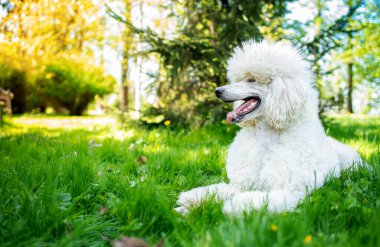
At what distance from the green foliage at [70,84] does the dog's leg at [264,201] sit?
48.1 feet

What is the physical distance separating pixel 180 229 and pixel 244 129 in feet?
3.84

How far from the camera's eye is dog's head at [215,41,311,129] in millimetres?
2533

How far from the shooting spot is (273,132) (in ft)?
8.77

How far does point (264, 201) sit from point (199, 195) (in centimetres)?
59

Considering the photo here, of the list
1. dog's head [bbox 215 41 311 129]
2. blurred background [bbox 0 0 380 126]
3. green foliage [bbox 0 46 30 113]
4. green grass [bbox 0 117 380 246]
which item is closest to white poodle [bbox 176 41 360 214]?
dog's head [bbox 215 41 311 129]

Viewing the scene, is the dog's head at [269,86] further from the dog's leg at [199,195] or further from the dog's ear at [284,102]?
the dog's leg at [199,195]

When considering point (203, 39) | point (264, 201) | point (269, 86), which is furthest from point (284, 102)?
point (203, 39)

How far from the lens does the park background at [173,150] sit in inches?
73.0

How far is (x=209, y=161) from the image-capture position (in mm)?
3680

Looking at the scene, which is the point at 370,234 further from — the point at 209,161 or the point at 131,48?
the point at 131,48

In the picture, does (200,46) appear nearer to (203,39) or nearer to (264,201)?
(203,39)

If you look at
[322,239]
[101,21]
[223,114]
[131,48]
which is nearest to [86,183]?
[322,239]

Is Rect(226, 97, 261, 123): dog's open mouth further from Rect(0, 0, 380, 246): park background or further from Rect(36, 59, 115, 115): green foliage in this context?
Rect(36, 59, 115, 115): green foliage

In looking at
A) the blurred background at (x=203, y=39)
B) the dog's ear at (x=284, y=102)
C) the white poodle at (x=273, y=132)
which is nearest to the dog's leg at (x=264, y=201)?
the white poodle at (x=273, y=132)
